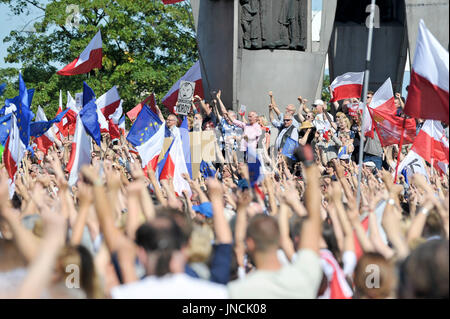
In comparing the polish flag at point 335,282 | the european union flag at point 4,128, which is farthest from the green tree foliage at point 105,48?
the polish flag at point 335,282

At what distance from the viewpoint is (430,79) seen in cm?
655

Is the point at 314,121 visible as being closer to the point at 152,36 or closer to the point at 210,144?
the point at 210,144

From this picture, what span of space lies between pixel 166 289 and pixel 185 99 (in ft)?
35.9

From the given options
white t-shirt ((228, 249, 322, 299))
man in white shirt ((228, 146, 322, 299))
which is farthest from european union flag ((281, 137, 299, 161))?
white t-shirt ((228, 249, 322, 299))

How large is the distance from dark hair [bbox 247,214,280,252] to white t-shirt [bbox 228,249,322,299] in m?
0.13

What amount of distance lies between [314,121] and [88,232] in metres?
9.45

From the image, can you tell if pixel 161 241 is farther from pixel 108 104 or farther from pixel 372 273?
pixel 108 104

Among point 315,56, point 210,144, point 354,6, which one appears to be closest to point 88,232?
point 210,144

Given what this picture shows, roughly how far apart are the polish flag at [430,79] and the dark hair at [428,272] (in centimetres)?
316

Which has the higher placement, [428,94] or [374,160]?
[428,94]

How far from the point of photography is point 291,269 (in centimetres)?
380

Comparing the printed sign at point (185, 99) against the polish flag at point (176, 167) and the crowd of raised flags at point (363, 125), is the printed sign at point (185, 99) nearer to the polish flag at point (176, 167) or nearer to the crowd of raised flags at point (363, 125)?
the crowd of raised flags at point (363, 125)

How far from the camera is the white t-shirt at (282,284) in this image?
3.75 metres

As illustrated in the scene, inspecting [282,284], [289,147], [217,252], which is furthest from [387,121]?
[282,284]
